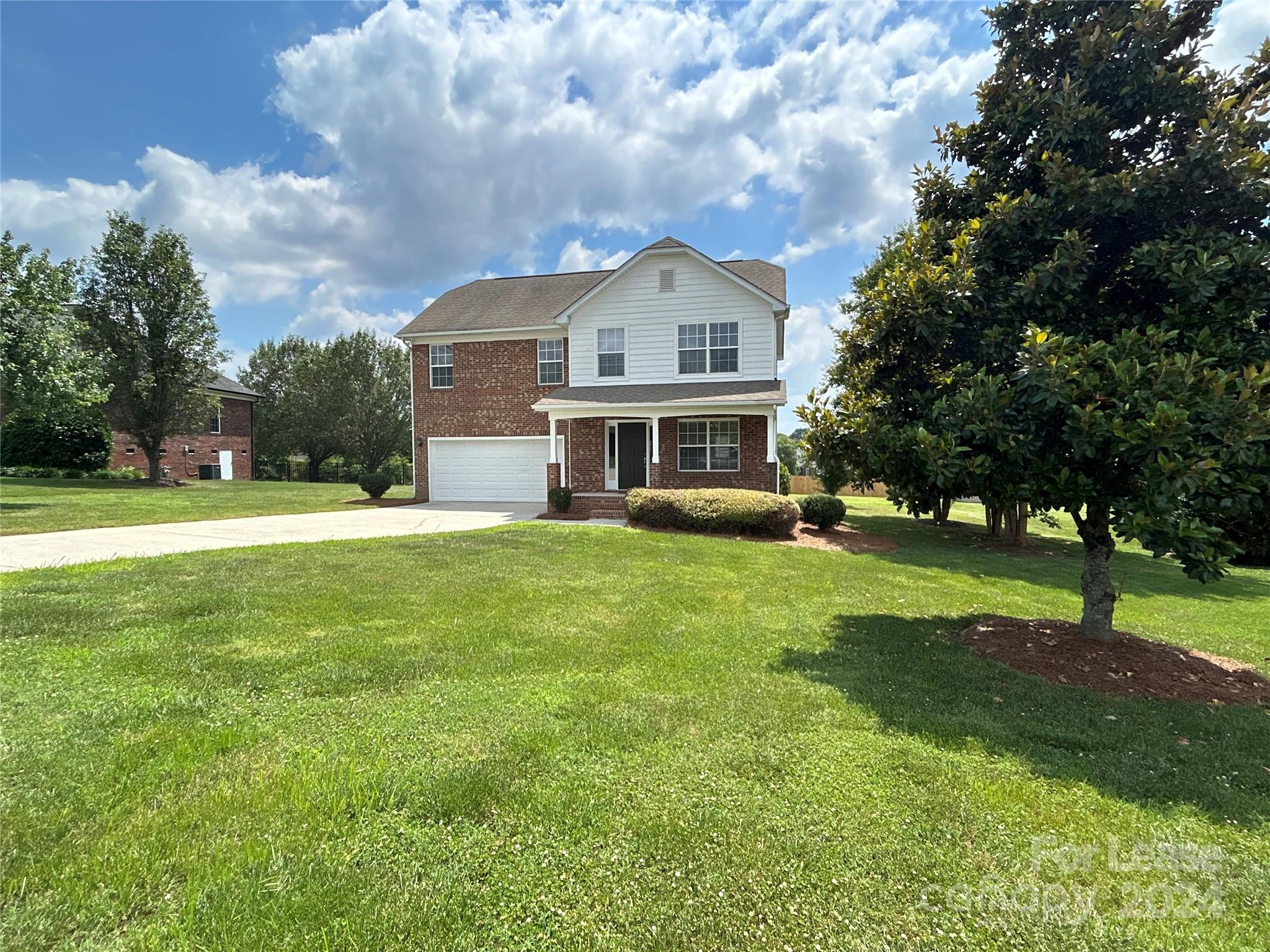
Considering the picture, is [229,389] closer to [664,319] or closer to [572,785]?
[664,319]

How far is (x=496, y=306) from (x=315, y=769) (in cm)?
1930

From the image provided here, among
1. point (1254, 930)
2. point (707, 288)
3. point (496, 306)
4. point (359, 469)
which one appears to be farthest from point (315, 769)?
point (359, 469)

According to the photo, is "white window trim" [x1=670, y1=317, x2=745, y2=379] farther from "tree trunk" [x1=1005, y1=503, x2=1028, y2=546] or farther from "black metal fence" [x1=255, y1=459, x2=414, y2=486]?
"black metal fence" [x1=255, y1=459, x2=414, y2=486]

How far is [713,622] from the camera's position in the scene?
587 centimetres

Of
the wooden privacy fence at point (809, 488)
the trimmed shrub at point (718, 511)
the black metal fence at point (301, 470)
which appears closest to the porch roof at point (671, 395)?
the trimmed shrub at point (718, 511)

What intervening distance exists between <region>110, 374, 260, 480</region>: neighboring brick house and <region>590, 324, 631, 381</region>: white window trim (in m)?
22.9

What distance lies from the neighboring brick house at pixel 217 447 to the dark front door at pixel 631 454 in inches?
936

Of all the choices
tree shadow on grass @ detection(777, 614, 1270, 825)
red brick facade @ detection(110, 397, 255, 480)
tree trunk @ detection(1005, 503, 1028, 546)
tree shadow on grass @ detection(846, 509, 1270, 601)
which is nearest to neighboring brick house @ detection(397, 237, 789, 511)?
tree shadow on grass @ detection(846, 509, 1270, 601)

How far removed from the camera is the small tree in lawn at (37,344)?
13.2 m

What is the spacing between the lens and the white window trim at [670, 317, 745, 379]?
55.9 ft

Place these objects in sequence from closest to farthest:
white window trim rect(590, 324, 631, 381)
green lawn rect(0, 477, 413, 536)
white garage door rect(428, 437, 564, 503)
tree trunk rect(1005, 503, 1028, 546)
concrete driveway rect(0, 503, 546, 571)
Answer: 1. concrete driveway rect(0, 503, 546, 571)
2. green lawn rect(0, 477, 413, 536)
3. tree trunk rect(1005, 503, 1028, 546)
4. white window trim rect(590, 324, 631, 381)
5. white garage door rect(428, 437, 564, 503)

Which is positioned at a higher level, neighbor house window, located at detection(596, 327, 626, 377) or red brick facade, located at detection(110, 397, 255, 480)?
neighbor house window, located at detection(596, 327, 626, 377)

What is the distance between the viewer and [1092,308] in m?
4.93

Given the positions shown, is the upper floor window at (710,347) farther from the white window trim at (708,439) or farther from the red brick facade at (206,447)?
the red brick facade at (206,447)
